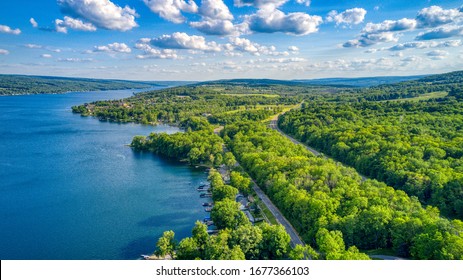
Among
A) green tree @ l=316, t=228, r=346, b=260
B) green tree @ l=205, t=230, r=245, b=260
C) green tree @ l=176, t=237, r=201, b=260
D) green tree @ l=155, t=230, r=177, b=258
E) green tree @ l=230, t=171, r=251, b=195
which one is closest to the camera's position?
green tree @ l=316, t=228, r=346, b=260

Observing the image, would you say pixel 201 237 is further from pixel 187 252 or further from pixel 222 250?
pixel 222 250

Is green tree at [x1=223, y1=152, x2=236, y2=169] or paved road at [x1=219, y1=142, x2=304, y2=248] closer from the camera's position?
paved road at [x1=219, y1=142, x2=304, y2=248]

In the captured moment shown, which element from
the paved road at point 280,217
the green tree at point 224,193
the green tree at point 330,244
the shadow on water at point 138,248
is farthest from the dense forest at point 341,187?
the shadow on water at point 138,248

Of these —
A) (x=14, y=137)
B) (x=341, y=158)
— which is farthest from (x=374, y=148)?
(x=14, y=137)

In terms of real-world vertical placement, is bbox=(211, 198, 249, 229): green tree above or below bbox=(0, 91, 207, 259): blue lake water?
above

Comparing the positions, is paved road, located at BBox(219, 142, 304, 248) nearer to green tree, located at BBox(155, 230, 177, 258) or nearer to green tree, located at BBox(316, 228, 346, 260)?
green tree, located at BBox(316, 228, 346, 260)

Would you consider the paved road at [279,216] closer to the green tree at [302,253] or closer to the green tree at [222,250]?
the green tree at [302,253]

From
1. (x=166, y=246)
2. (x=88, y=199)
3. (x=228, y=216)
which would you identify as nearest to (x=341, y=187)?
(x=228, y=216)

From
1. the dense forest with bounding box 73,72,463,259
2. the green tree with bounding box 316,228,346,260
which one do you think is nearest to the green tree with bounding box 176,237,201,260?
the dense forest with bounding box 73,72,463,259
